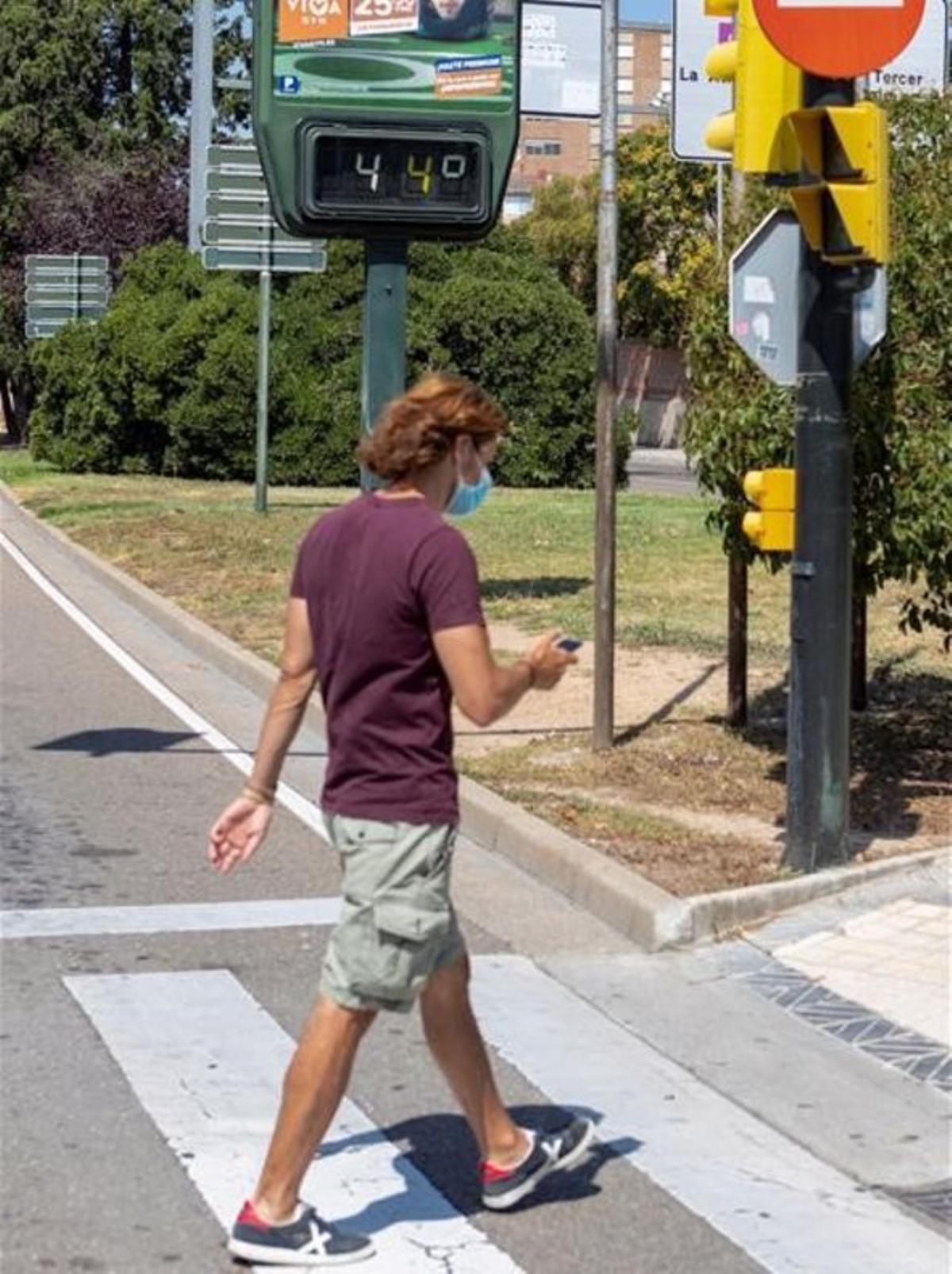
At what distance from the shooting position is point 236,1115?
6.04 m

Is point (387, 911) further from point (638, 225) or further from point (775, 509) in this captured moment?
point (638, 225)

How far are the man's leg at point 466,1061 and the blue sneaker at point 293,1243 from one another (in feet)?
1.29

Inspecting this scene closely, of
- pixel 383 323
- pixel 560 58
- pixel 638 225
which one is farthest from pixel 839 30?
pixel 638 225

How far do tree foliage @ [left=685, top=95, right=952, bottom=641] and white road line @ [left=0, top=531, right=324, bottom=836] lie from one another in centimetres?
238

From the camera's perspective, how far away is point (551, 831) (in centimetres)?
938

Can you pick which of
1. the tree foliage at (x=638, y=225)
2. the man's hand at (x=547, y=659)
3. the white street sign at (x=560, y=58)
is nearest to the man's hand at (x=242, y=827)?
the man's hand at (x=547, y=659)

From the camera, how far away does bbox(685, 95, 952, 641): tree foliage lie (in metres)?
9.34

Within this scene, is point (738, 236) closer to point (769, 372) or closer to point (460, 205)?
point (769, 372)

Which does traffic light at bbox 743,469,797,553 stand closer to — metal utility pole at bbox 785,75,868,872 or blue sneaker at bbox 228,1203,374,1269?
metal utility pole at bbox 785,75,868,872

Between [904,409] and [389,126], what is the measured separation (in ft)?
15.6

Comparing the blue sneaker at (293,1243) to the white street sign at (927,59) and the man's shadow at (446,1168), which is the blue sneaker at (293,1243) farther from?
the white street sign at (927,59)

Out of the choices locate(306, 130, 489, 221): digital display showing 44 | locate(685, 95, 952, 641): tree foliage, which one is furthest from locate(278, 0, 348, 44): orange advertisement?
locate(685, 95, 952, 641): tree foliage

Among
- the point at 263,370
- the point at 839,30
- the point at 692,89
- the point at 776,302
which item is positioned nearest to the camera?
the point at 839,30

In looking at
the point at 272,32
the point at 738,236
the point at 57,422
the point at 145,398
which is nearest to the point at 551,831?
the point at 738,236
